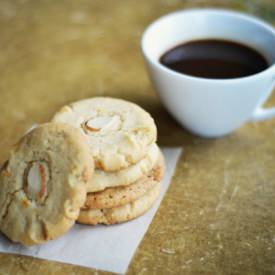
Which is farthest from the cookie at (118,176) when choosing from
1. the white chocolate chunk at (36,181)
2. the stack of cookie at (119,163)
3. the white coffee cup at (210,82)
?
the white coffee cup at (210,82)

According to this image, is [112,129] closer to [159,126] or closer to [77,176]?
[77,176]

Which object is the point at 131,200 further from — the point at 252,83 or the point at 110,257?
the point at 252,83

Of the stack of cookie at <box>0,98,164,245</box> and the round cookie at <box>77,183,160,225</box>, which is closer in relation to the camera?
the stack of cookie at <box>0,98,164,245</box>

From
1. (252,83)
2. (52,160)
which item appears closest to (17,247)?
(52,160)

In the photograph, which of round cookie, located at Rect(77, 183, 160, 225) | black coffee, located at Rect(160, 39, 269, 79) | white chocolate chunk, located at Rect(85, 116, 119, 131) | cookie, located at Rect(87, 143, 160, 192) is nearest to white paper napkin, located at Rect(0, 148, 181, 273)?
round cookie, located at Rect(77, 183, 160, 225)

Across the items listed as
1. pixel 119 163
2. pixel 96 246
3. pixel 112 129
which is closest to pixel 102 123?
pixel 112 129

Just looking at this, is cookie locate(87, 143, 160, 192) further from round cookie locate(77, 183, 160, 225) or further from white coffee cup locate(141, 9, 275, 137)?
white coffee cup locate(141, 9, 275, 137)
